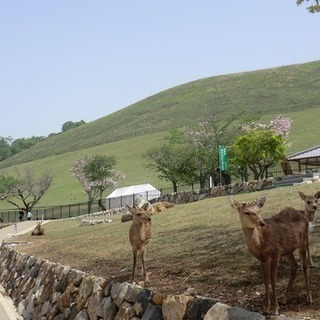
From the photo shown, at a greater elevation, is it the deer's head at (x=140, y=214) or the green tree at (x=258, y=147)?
the green tree at (x=258, y=147)

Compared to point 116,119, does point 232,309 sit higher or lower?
lower

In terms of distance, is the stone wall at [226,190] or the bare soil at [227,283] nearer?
the bare soil at [227,283]

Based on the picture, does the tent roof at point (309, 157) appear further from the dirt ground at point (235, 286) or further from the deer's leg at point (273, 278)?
the deer's leg at point (273, 278)

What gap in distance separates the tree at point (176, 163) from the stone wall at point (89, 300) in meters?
44.5

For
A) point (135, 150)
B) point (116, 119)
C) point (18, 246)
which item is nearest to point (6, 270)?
point (18, 246)

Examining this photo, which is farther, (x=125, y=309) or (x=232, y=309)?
(x=125, y=309)

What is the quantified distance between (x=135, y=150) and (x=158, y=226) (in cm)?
9744

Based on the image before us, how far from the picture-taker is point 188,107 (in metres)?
144

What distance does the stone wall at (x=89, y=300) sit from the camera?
7.71 metres

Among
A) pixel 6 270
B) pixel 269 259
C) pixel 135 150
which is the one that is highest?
pixel 135 150

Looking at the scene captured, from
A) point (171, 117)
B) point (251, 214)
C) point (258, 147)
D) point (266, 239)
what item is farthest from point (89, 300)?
point (171, 117)

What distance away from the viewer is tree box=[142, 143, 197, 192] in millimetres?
64188

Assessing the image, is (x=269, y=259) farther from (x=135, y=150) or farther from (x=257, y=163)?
(x=135, y=150)

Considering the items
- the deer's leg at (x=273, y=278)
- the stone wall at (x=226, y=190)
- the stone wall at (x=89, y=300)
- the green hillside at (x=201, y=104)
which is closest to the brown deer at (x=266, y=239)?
the deer's leg at (x=273, y=278)
